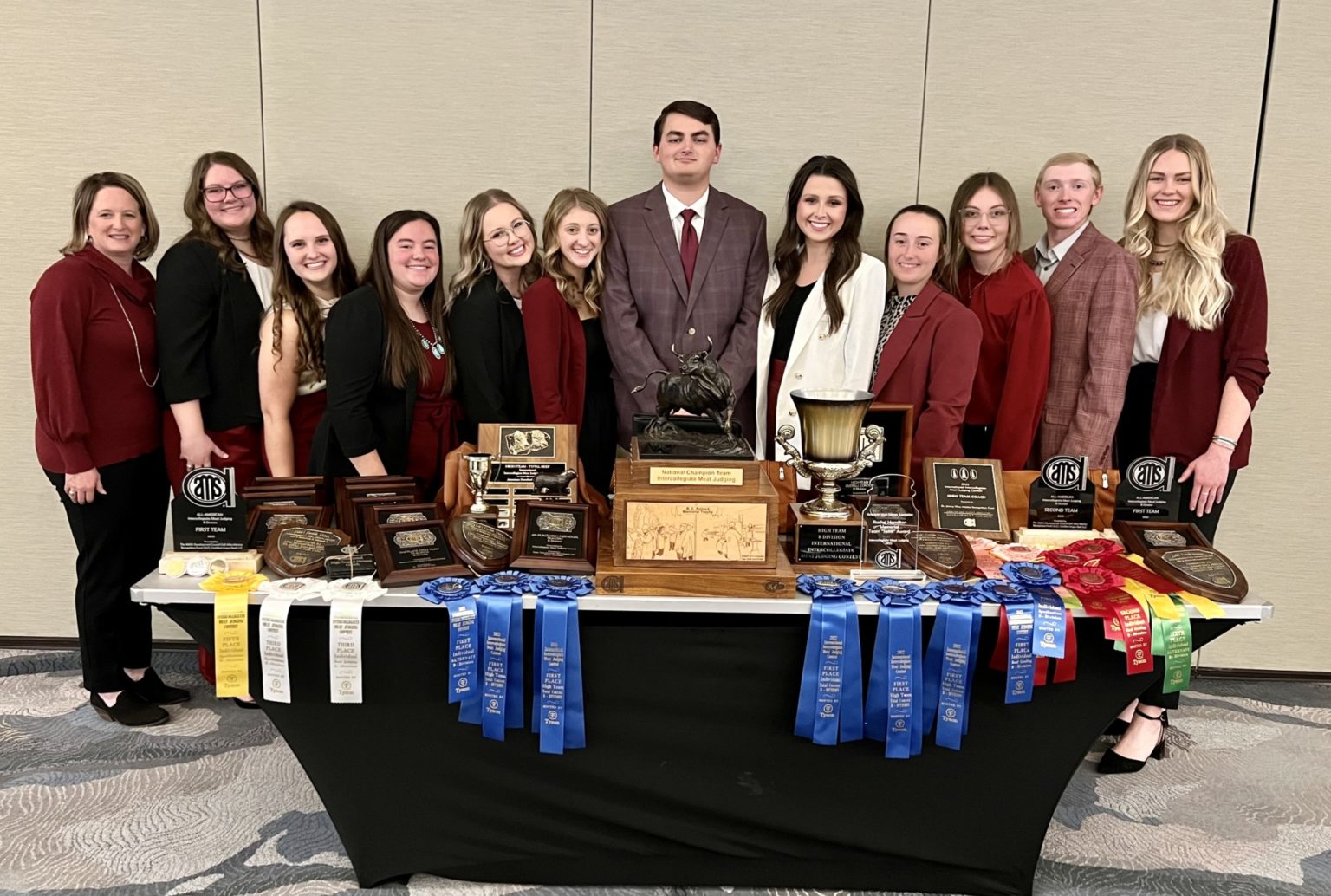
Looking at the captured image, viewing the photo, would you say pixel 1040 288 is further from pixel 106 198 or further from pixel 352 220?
pixel 106 198

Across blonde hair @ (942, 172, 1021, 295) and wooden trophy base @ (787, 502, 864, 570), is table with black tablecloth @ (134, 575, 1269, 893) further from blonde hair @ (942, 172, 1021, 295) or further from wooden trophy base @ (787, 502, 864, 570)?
blonde hair @ (942, 172, 1021, 295)

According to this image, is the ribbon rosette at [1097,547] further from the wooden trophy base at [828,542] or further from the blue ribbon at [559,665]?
the blue ribbon at [559,665]

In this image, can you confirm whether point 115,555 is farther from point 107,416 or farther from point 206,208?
point 206,208

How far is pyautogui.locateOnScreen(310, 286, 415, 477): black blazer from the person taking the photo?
8.15 ft

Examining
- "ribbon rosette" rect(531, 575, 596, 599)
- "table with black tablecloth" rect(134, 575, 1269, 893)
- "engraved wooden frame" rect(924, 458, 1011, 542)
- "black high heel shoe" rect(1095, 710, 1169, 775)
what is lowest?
"black high heel shoe" rect(1095, 710, 1169, 775)

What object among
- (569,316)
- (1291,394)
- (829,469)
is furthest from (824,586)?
(1291,394)

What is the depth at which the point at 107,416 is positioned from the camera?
2605 mm

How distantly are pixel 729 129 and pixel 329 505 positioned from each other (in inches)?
74.3

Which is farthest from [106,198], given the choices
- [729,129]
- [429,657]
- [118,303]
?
[729,129]

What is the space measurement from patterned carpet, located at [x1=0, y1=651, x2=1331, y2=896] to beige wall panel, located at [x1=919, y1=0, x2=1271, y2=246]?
6.10ft

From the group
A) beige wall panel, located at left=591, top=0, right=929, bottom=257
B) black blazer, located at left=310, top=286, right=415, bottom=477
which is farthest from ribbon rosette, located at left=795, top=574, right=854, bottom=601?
beige wall panel, located at left=591, top=0, right=929, bottom=257

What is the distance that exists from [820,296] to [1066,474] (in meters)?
0.92

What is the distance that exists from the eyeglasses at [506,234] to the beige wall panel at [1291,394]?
2525 millimetres

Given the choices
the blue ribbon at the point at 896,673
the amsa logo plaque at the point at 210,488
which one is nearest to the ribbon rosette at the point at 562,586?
the blue ribbon at the point at 896,673
